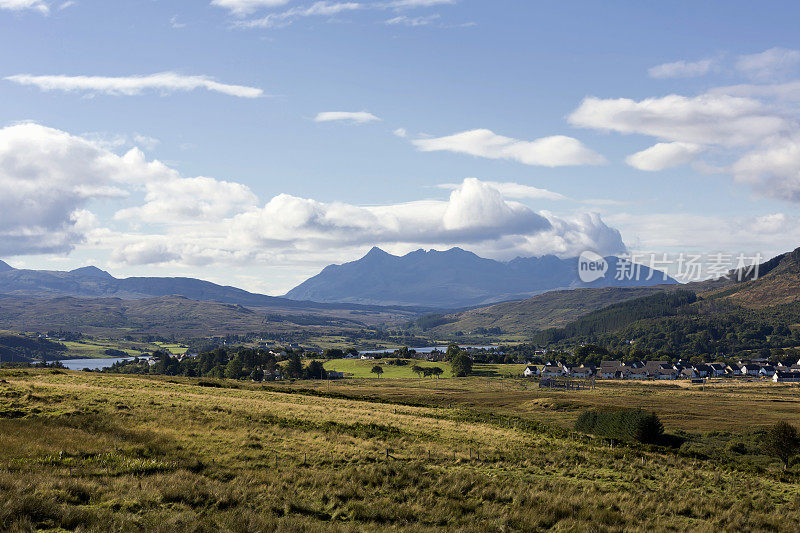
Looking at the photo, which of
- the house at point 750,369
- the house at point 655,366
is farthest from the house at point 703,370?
the house at point 750,369

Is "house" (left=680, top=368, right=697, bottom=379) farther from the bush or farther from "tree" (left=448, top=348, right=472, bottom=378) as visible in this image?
the bush

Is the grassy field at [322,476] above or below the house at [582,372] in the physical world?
above

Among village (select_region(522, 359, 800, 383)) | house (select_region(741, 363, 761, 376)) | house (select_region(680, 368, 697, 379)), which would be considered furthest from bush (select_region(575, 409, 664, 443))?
house (select_region(741, 363, 761, 376))

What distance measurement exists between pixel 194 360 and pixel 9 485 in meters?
191

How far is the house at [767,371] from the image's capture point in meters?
189

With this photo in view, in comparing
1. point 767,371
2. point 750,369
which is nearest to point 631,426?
point 767,371

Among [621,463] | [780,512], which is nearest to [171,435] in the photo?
[621,463]

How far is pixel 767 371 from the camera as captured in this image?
625 feet

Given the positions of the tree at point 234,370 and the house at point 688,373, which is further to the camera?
the house at point 688,373

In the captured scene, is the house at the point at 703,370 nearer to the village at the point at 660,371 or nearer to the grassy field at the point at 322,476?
the village at the point at 660,371

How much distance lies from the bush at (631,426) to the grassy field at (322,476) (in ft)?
45.5

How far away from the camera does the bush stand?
53.0 m

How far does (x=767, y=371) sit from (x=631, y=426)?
172m

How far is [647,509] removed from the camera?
20500 mm
